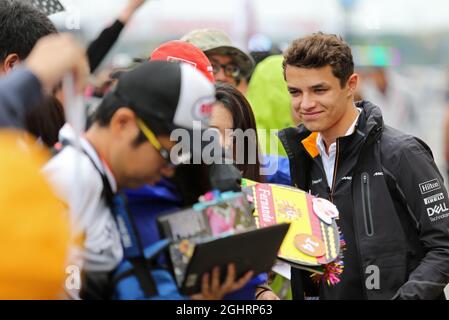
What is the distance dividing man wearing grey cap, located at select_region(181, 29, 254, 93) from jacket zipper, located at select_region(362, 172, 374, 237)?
182 centimetres

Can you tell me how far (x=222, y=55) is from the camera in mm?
5672

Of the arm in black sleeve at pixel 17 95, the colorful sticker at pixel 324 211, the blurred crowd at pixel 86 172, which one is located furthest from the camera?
the colorful sticker at pixel 324 211

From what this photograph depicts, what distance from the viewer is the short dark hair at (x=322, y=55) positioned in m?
4.23

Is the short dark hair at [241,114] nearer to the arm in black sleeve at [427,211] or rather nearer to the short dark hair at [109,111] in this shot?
the arm in black sleeve at [427,211]

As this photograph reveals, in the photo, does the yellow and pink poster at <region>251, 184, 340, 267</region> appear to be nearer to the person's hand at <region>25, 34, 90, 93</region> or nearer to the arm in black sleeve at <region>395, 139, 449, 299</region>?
the arm in black sleeve at <region>395, 139, 449, 299</region>

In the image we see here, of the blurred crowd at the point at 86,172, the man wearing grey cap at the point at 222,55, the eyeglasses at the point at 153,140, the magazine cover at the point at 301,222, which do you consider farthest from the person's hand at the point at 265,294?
the man wearing grey cap at the point at 222,55

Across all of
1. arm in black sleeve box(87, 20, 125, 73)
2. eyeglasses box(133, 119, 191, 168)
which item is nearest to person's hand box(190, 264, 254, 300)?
eyeglasses box(133, 119, 191, 168)

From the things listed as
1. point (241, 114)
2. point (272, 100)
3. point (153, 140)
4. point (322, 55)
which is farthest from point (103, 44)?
point (153, 140)

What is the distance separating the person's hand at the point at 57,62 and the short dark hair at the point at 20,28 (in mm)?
1163

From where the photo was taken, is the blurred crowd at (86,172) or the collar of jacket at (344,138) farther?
the collar of jacket at (344,138)

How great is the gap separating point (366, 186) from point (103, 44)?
1564 millimetres

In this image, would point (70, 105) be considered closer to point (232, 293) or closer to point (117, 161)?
point (117, 161)

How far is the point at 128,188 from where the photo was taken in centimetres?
254

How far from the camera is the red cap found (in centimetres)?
443
